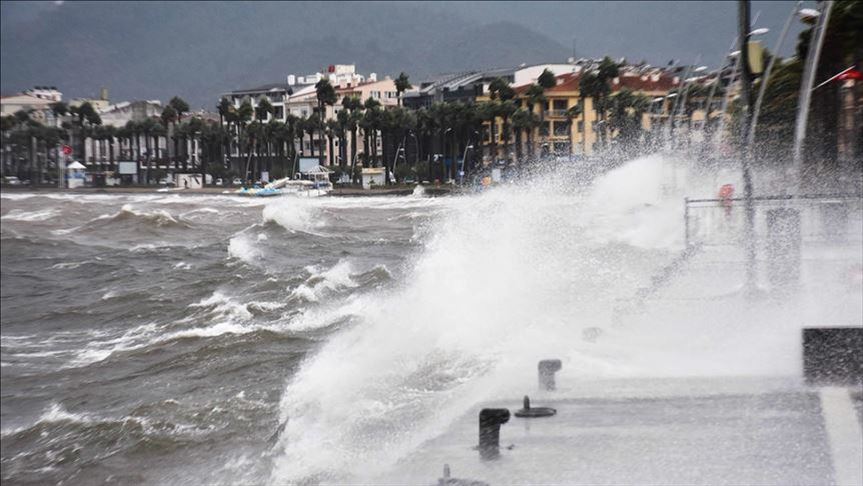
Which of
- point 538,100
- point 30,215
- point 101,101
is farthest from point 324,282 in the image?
point 30,215

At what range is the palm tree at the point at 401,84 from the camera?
12.8m

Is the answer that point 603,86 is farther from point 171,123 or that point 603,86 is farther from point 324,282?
point 171,123

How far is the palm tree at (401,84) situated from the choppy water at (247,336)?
1.41 metres

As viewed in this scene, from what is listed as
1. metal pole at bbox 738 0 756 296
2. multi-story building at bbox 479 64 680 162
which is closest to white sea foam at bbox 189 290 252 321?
metal pole at bbox 738 0 756 296

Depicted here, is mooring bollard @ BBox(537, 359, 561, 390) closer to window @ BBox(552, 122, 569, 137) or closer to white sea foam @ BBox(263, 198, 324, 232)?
white sea foam @ BBox(263, 198, 324, 232)

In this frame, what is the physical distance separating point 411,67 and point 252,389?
22.7 feet

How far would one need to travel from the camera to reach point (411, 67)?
13359mm

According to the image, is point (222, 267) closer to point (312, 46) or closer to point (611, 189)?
point (312, 46)

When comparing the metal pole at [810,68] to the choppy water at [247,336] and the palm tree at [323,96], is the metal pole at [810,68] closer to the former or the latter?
the choppy water at [247,336]

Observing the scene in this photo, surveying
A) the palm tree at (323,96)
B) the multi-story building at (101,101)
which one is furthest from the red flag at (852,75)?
the multi-story building at (101,101)

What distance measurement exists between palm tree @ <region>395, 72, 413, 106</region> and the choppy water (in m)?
1.41

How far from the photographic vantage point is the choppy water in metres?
4.59

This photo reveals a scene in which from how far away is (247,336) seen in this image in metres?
9.14

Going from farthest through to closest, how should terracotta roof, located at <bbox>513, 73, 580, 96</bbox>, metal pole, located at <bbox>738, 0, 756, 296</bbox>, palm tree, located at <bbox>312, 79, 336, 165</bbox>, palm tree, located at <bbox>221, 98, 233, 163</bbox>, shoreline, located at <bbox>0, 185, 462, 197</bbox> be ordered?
1. terracotta roof, located at <bbox>513, 73, 580, 96</bbox>
2. metal pole, located at <bbox>738, 0, 756, 296</bbox>
3. palm tree, located at <bbox>312, 79, 336, 165</bbox>
4. palm tree, located at <bbox>221, 98, 233, 163</bbox>
5. shoreline, located at <bbox>0, 185, 462, 197</bbox>
